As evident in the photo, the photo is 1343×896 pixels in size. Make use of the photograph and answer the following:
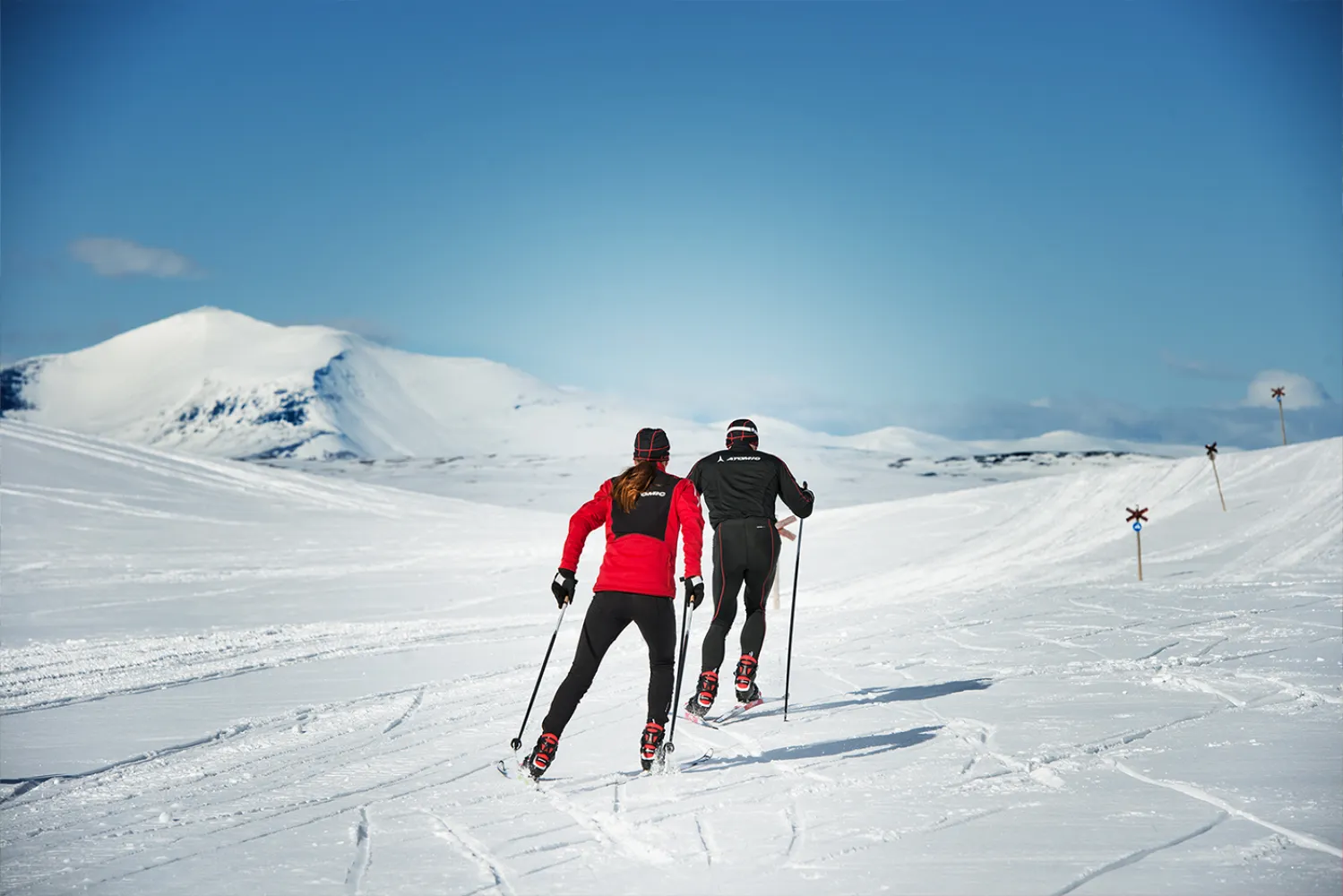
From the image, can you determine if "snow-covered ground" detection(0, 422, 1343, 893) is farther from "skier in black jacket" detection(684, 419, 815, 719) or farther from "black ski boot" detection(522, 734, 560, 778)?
"skier in black jacket" detection(684, 419, 815, 719)

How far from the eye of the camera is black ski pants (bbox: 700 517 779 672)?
295 inches

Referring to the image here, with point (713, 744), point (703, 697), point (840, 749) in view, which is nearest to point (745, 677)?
point (703, 697)

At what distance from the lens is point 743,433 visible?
7.65m

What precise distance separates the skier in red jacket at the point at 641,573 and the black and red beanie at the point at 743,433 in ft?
5.61

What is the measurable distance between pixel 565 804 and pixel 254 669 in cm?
618

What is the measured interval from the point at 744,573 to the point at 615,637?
6.61 ft

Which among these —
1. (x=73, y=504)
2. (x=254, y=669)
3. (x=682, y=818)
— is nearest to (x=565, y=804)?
(x=682, y=818)

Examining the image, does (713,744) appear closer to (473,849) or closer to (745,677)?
(745,677)

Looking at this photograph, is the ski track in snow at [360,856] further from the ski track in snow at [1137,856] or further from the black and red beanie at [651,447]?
the ski track in snow at [1137,856]

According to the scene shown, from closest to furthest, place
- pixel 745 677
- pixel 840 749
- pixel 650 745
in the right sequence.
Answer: pixel 650 745 → pixel 840 749 → pixel 745 677

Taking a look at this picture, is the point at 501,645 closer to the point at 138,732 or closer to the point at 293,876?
the point at 138,732

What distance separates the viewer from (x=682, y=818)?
4902mm

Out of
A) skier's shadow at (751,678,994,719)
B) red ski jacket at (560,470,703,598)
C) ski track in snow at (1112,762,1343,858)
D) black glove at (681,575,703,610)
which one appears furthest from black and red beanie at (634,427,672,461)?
ski track in snow at (1112,762,1343,858)

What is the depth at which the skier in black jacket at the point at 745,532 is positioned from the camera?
7500mm
